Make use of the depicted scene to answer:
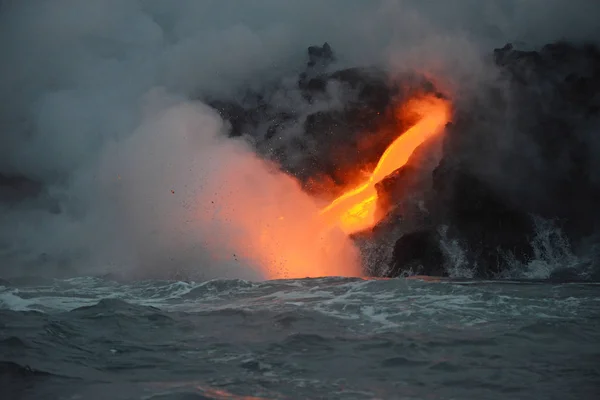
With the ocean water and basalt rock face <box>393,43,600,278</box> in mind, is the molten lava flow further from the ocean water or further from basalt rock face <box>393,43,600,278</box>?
the ocean water

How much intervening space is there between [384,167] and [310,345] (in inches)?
823

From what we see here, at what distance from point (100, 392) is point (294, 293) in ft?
31.9

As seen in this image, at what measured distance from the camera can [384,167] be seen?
30422 mm

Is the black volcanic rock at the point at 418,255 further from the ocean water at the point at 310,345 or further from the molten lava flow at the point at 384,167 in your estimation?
the ocean water at the point at 310,345

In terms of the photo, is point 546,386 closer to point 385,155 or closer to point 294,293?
point 294,293

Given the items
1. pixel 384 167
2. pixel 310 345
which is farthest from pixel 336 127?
pixel 310 345

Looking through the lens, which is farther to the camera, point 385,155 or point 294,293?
point 385,155

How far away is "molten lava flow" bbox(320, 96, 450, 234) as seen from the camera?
28.4 m

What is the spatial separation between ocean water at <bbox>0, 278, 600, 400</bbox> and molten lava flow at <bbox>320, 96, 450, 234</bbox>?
1138 centimetres

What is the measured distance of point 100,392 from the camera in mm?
7711

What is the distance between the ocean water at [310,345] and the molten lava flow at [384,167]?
11378 millimetres

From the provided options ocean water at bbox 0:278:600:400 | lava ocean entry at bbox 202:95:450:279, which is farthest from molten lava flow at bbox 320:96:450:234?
ocean water at bbox 0:278:600:400

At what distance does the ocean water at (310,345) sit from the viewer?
789 cm

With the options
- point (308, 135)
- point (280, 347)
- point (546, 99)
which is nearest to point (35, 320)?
point (280, 347)
